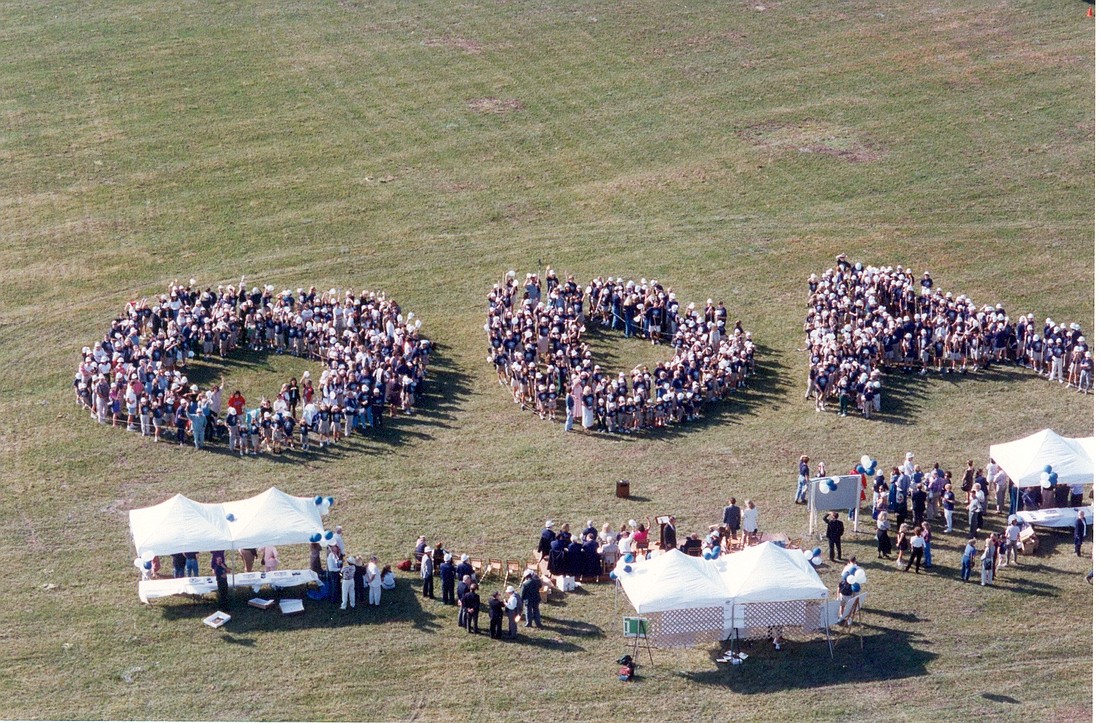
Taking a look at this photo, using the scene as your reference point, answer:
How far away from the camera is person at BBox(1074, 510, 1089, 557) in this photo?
40.2 m

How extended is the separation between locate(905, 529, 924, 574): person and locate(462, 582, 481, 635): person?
1056 cm

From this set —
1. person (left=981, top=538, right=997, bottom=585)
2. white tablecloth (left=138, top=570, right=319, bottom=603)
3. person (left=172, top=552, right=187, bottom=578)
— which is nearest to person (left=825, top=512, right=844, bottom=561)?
person (left=981, top=538, right=997, bottom=585)

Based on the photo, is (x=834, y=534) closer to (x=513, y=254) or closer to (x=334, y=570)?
(x=334, y=570)

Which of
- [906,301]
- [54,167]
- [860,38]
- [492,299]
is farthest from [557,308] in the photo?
[860,38]

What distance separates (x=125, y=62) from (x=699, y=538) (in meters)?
48.8

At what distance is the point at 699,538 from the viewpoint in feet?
134

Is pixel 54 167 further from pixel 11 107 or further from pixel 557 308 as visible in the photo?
pixel 557 308

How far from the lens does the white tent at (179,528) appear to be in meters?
37.6

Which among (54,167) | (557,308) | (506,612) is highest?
(54,167)

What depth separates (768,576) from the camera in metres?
35.9

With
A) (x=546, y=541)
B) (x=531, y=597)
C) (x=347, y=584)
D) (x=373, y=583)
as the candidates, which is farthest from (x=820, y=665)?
(x=347, y=584)

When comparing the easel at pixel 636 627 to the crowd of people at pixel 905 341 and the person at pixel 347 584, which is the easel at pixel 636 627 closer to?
the person at pixel 347 584

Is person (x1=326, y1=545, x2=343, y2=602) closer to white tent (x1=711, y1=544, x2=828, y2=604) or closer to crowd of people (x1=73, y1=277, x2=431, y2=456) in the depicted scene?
white tent (x1=711, y1=544, x2=828, y2=604)

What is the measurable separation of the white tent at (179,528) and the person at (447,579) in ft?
16.3
